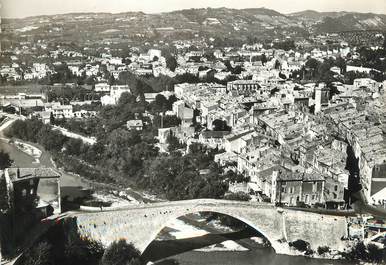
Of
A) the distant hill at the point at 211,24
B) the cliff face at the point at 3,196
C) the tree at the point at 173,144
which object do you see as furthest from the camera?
the distant hill at the point at 211,24

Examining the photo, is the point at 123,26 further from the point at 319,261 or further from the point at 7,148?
the point at 319,261

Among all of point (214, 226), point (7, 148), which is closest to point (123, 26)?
point (7, 148)

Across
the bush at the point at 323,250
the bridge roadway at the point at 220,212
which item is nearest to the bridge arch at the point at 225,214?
the bridge roadway at the point at 220,212

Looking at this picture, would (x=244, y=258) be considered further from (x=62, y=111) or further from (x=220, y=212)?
(x=62, y=111)

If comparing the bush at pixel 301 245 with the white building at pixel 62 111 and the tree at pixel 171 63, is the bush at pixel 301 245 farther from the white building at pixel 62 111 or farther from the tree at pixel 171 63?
the tree at pixel 171 63

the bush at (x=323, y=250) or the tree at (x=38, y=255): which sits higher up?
the tree at (x=38, y=255)

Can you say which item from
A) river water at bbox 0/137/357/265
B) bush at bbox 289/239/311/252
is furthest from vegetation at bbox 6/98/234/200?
bush at bbox 289/239/311/252

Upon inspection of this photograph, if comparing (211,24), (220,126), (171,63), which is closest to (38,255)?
(220,126)
